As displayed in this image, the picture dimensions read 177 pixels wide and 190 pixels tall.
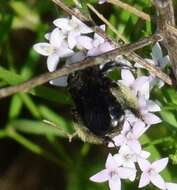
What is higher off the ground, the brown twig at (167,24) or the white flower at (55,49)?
the brown twig at (167,24)

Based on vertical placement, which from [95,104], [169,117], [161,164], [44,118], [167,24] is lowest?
[44,118]

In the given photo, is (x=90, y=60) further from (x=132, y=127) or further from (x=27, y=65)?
(x=27, y=65)

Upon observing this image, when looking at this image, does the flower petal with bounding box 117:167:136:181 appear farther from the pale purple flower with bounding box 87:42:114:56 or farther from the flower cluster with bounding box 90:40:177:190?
the pale purple flower with bounding box 87:42:114:56

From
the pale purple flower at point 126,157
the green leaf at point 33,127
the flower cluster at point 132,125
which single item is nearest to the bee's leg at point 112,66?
the flower cluster at point 132,125

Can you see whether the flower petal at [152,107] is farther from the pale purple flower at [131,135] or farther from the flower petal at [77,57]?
the flower petal at [77,57]

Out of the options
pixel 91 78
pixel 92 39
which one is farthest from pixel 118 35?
pixel 91 78

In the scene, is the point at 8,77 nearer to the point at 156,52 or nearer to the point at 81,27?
the point at 81,27

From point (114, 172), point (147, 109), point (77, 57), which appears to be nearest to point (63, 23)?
point (77, 57)
